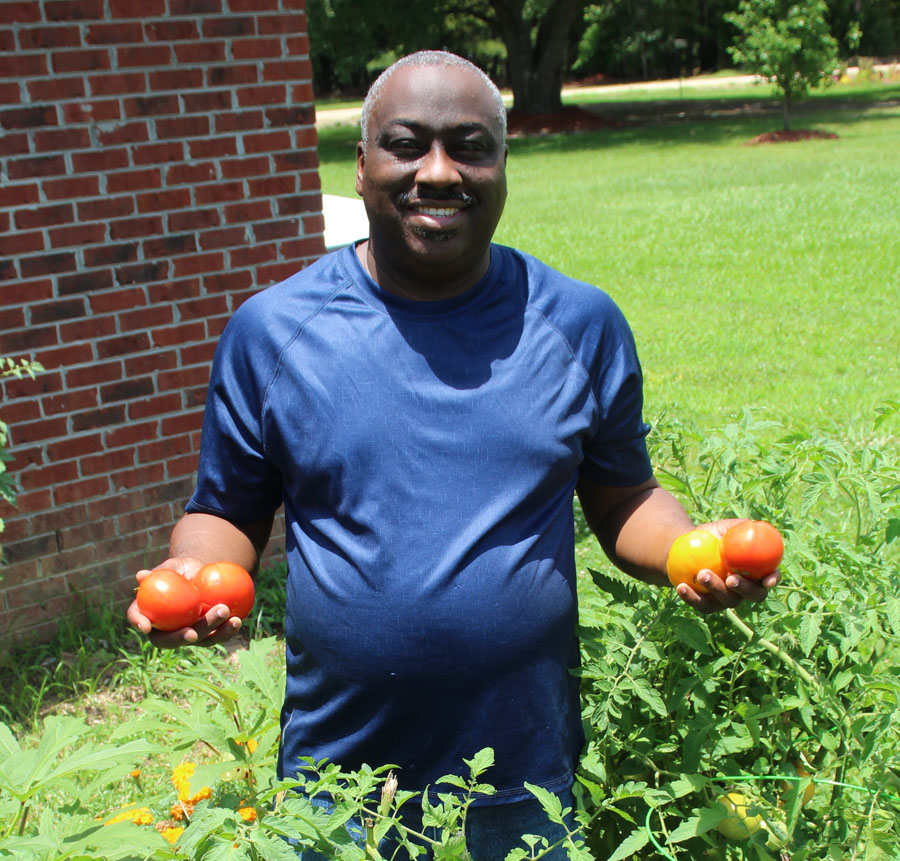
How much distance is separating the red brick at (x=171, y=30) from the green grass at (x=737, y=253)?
2.46 meters

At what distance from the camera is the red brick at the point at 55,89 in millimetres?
3852

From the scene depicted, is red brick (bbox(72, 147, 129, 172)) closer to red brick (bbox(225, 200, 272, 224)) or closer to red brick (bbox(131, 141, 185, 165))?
red brick (bbox(131, 141, 185, 165))

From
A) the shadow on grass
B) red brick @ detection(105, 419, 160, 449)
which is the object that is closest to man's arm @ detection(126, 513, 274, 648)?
red brick @ detection(105, 419, 160, 449)

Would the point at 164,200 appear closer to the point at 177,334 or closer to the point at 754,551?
the point at 177,334

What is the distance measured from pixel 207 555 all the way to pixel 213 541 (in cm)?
4

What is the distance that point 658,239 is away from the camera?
12328 millimetres

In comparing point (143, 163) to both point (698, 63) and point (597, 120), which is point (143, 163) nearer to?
point (597, 120)

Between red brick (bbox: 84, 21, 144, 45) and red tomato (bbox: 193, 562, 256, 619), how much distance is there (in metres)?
2.77

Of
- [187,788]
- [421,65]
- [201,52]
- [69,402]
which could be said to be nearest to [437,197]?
[421,65]

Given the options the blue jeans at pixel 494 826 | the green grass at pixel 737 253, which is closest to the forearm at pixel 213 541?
the blue jeans at pixel 494 826

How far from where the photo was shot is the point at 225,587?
1.82 meters

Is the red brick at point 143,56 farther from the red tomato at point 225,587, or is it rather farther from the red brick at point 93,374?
the red tomato at point 225,587

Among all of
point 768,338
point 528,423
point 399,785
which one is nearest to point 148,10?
point 528,423

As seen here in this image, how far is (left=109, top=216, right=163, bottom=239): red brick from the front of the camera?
4082mm
